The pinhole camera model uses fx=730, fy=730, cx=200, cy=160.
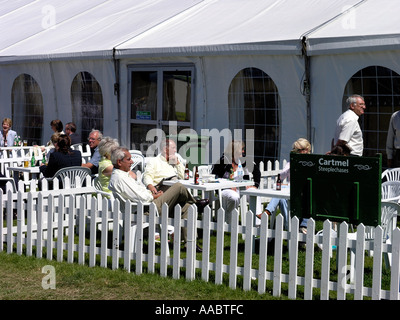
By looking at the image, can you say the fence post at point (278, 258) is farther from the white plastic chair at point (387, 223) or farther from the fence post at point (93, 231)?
the fence post at point (93, 231)

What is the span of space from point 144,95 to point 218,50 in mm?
2417

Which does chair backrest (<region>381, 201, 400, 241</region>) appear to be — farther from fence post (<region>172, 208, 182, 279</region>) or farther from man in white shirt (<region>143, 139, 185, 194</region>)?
man in white shirt (<region>143, 139, 185, 194</region>)

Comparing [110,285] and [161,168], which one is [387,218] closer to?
[110,285]

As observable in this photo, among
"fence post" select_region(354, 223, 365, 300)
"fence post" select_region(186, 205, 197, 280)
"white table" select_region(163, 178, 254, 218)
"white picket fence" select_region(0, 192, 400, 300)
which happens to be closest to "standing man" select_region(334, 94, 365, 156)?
"white table" select_region(163, 178, 254, 218)

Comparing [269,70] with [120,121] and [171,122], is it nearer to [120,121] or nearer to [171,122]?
[171,122]

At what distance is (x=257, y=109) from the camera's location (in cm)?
1119

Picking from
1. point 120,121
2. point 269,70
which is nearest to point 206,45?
point 269,70

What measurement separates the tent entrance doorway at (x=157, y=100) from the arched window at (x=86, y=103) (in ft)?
3.38

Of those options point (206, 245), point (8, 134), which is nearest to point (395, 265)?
point (206, 245)

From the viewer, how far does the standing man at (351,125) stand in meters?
9.23

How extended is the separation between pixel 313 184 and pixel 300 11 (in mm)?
5813

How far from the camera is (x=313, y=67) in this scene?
10.2 meters

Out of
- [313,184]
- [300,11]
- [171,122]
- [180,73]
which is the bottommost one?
[313,184]

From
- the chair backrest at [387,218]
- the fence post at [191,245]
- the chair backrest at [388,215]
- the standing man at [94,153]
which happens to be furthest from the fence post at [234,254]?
the standing man at [94,153]
